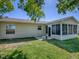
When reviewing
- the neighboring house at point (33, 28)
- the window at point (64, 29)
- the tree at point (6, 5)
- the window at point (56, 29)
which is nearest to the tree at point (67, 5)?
the tree at point (6, 5)

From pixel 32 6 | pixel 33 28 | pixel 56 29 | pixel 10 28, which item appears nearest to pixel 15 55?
pixel 32 6

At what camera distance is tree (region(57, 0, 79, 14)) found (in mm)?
13460

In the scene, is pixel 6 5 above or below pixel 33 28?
above

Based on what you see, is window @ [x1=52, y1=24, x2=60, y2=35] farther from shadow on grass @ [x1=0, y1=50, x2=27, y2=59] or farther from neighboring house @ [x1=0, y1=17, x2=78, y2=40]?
shadow on grass @ [x1=0, y1=50, x2=27, y2=59]

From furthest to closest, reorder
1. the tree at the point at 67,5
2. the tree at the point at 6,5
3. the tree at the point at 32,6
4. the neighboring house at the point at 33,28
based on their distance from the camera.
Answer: the neighboring house at the point at 33,28, the tree at the point at 67,5, the tree at the point at 6,5, the tree at the point at 32,6

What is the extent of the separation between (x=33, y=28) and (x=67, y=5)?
1252 cm

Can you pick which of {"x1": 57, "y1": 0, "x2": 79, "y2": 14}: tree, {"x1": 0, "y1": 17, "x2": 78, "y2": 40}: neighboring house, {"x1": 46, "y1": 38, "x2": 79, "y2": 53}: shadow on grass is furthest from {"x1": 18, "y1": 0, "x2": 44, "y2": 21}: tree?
{"x1": 0, "y1": 17, "x2": 78, "y2": 40}: neighboring house

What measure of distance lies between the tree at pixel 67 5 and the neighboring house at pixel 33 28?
22.3ft

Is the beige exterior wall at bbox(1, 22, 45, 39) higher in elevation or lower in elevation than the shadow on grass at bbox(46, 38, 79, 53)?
higher

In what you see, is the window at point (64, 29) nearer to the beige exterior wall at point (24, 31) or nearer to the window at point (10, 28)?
the beige exterior wall at point (24, 31)

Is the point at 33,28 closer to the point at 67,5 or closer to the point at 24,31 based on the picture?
the point at 24,31

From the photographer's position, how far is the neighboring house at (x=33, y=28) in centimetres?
2120

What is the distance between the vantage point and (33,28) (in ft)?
82.3

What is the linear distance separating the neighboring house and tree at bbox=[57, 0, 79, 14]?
6784mm
